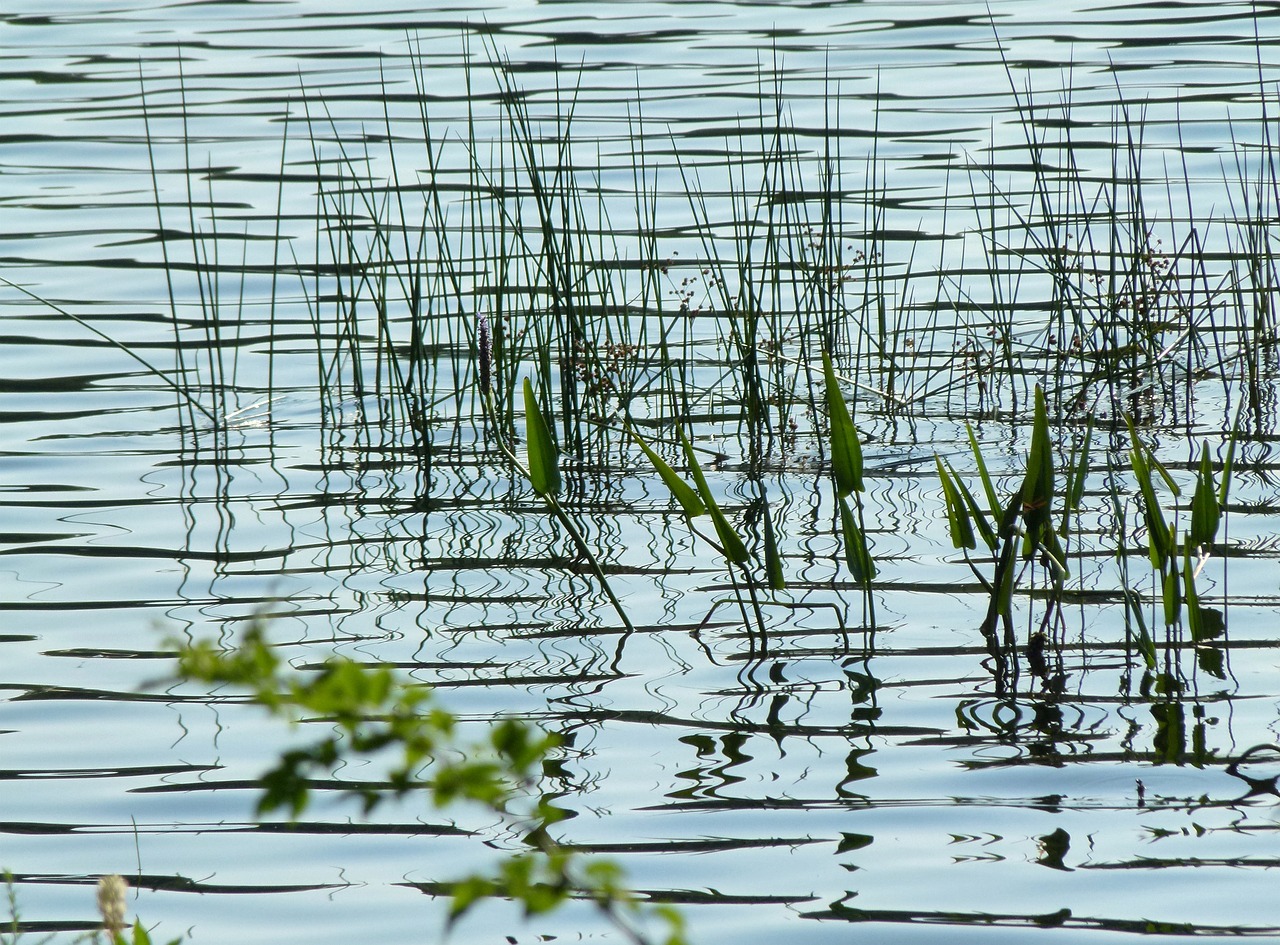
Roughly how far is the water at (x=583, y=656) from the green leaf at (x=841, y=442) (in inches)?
11.9

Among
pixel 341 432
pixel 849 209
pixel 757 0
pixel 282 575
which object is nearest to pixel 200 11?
pixel 757 0

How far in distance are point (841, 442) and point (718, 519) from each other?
256 millimetres

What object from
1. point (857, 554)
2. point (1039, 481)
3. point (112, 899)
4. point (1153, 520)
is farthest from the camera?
point (857, 554)

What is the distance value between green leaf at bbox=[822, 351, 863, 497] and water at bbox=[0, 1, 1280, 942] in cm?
30

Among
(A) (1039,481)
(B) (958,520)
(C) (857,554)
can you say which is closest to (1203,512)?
(A) (1039,481)

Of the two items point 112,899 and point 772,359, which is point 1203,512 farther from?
point 112,899

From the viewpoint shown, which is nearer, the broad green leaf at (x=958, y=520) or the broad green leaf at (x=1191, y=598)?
the broad green leaf at (x=1191, y=598)

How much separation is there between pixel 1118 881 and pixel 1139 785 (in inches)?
10.4

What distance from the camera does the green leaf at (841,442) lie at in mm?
2625

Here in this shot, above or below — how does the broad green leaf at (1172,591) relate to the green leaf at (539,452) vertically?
below

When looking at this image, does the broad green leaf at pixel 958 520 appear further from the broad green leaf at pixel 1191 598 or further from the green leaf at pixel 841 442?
the broad green leaf at pixel 1191 598

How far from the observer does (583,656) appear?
288 cm

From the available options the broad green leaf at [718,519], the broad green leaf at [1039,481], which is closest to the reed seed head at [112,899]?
the broad green leaf at [718,519]

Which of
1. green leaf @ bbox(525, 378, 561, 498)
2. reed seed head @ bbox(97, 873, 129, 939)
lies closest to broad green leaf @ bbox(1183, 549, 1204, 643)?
green leaf @ bbox(525, 378, 561, 498)
